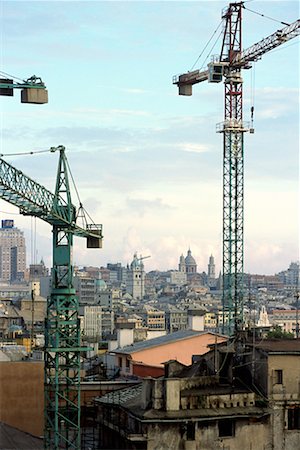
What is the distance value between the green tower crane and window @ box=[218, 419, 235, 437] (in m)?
7.48

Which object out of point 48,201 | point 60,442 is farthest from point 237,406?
point 48,201

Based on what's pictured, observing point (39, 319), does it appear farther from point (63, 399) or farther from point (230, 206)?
point (63, 399)

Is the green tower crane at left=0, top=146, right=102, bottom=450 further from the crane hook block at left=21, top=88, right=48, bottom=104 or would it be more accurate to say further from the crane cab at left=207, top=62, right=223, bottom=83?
the crane cab at left=207, top=62, right=223, bottom=83

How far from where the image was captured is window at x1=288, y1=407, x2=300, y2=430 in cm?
3173

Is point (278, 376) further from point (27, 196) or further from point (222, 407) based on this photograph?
point (27, 196)

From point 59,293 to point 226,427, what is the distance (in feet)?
30.9

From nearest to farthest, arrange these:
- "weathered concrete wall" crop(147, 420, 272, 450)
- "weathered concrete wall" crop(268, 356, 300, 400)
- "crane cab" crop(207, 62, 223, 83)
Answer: "weathered concrete wall" crop(147, 420, 272, 450), "weathered concrete wall" crop(268, 356, 300, 400), "crane cab" crop(207, 62, 223, 83)

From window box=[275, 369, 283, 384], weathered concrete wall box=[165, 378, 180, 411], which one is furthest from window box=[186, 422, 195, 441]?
window box=[275, 369, 283, 384]

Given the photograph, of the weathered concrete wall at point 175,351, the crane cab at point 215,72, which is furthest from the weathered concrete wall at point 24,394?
the crane cab at point 215,72

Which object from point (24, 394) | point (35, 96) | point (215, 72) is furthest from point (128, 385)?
point (215, 72)

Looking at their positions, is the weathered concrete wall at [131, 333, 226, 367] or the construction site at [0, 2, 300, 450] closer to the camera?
the construction site at [0, 2, 300, 450]

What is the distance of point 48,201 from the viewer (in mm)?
38344

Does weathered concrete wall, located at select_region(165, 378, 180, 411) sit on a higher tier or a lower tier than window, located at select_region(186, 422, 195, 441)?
higher

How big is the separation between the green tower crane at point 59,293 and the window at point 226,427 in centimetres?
748
